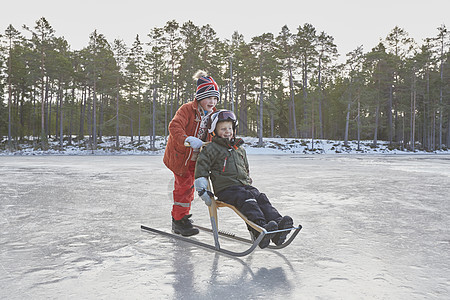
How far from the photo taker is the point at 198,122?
13.1 ft

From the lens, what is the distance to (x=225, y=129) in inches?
137

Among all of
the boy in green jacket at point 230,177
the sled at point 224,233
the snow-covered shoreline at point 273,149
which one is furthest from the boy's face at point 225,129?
the snow-covered shoreline at point 273,149

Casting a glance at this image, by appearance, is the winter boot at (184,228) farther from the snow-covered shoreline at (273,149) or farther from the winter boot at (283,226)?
the snow-covered shoreline at (273,149)

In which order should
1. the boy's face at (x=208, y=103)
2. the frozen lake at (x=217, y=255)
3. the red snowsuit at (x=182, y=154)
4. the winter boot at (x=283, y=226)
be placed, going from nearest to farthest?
the frozen lake at (x=217, y=255)
the winter boot at (x=283, y=226)
the red snowsuit at (x=182, y=154)
the boy's face at (x=208, y=103)

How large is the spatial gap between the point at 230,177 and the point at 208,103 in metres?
0.97

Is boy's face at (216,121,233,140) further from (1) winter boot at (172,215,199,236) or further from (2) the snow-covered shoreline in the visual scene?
(2) the snow-covered shoreline

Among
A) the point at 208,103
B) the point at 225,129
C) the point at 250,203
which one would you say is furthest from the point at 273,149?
the point at 250,203

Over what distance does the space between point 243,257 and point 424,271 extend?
1550mm

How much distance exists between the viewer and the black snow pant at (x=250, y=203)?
316cm

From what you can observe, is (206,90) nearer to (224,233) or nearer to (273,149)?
(224,233)

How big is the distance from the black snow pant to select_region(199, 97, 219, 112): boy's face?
1071 millimetres

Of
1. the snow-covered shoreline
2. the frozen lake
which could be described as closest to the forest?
the snow-covered shoreline

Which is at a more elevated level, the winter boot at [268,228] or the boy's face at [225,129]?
the boy's face at [225,129]

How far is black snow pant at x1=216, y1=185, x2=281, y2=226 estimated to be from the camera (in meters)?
3.16
